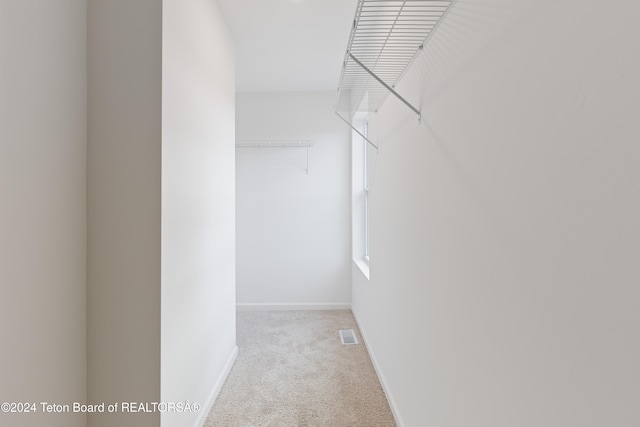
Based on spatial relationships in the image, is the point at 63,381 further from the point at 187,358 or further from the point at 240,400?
the point at 240,400

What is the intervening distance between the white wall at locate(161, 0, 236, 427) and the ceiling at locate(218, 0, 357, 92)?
188 millimetres

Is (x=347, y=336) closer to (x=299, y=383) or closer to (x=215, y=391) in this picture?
(x=299, y=383)

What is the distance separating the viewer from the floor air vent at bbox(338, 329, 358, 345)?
3100 mm

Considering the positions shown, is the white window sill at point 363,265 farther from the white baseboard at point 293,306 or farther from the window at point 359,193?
the white baseboard at point 293,306

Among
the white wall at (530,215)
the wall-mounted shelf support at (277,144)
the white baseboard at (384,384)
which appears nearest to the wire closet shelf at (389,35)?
the white wall at (530,215)

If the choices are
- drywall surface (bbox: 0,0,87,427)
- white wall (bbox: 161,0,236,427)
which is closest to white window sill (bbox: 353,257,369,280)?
white wall (bbox: 161,0,236,427)

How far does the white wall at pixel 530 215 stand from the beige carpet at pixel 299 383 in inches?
29.6

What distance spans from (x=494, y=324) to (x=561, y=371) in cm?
25

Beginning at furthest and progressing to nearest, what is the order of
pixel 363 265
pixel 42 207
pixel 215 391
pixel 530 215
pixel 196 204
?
1. pixel 363 265
2. pixel 215 391
3. pixel 196 204
4. pixel 42 207
5. pixel 530 215

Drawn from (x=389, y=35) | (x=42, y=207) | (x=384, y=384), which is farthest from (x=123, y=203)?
(x=384, y=384)

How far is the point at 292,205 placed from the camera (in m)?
4.08

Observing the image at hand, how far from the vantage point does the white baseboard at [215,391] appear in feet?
6.32

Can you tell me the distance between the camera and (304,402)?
2.17 meters

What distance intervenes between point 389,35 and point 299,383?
2157 mm
